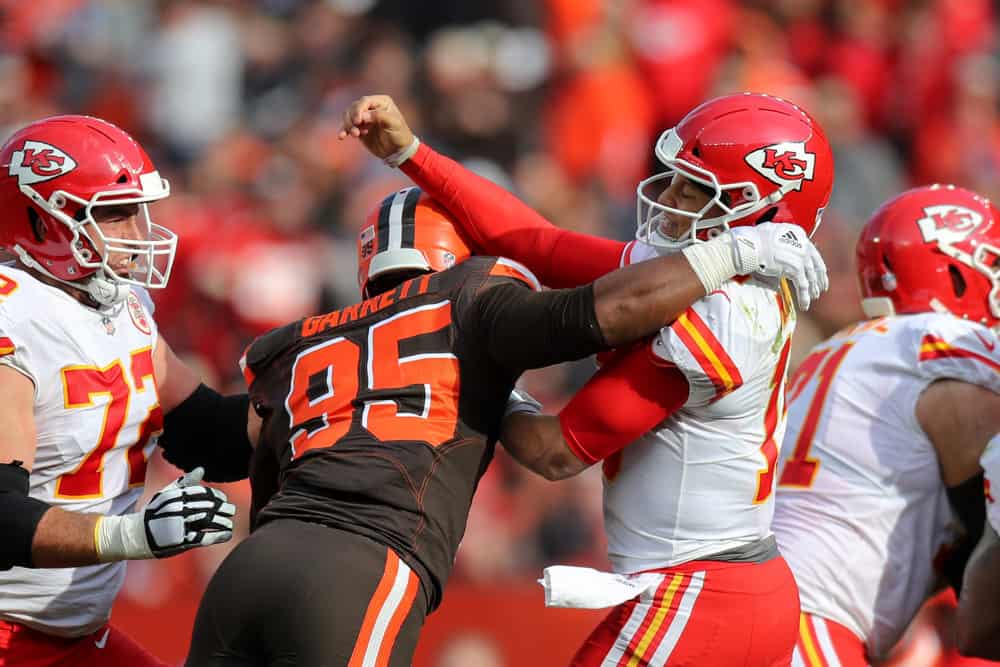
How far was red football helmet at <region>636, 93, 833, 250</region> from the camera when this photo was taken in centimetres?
371

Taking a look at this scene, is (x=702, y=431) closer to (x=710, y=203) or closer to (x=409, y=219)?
(x=710, y=203)

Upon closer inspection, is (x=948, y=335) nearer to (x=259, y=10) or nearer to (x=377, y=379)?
(x=377, y=379)

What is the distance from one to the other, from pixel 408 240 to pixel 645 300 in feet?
2.58

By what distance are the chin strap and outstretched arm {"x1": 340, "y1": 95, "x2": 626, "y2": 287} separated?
0.77 metres

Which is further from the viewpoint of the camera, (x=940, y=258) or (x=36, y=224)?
(x=940, y=258)

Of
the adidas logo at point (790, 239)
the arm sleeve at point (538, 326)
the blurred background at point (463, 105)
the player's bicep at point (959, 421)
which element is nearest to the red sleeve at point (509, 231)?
the arm sleeve at point (538, 326)

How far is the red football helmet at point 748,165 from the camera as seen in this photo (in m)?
3.71

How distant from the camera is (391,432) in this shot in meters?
3.57

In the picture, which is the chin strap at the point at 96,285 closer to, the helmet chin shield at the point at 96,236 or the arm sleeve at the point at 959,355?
the helmet chin shield at the point at 96,236

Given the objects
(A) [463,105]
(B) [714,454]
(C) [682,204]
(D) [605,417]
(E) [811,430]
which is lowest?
(E) [811,430]

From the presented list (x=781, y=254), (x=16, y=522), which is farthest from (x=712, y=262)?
(x=16, y=522)

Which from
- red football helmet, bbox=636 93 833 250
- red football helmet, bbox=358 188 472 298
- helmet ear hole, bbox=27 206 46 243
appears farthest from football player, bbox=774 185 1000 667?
helmet ear hole, bbox=27 206 46 243

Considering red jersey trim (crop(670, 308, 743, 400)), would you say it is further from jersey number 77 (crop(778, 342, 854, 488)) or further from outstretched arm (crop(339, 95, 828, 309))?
jersey number 77 (crop(778, 342, 854, 488))

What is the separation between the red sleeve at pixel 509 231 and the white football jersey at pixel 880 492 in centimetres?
93
